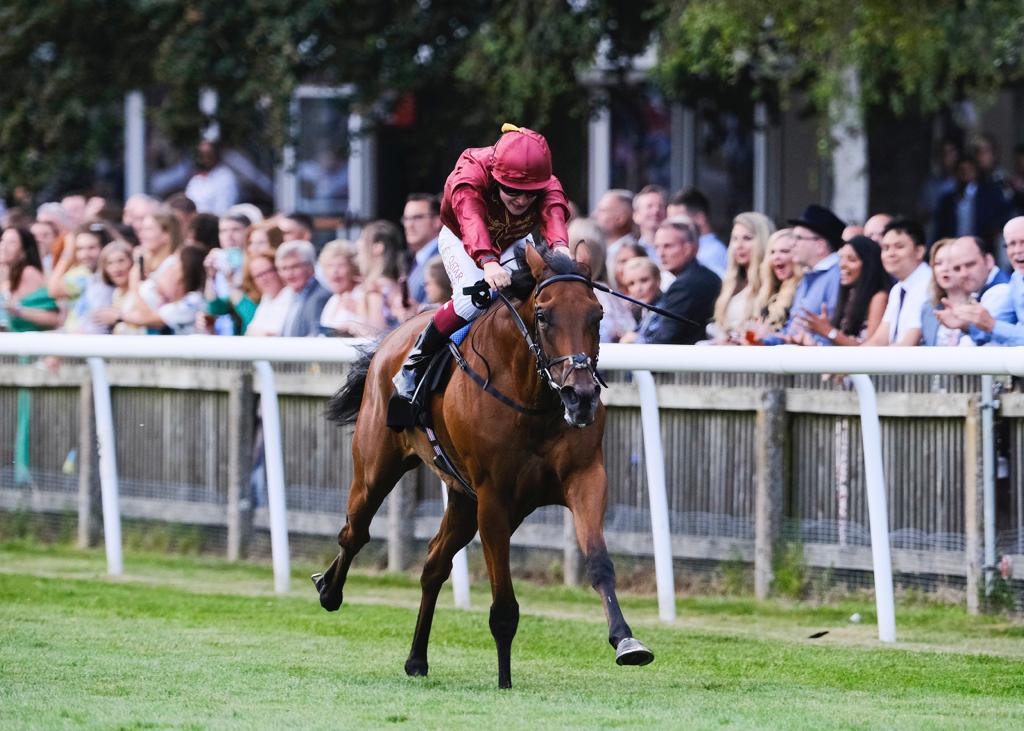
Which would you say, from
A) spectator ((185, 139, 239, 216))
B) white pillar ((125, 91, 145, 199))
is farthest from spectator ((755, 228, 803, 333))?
white pillar ((125, 91, 145, 199))

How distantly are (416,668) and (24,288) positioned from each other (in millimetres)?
6214

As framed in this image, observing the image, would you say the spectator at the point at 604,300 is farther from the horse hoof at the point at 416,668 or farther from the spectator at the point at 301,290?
the horse hoof at the point at 416,668

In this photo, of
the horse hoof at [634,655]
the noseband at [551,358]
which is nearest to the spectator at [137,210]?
the noseband at [551,358]

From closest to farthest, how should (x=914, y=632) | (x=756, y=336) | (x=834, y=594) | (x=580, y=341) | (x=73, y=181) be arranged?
(x=580, y=341), (x=914, y=632), (x=834, y=594), (x=756, y=336), (x=73, y=181)

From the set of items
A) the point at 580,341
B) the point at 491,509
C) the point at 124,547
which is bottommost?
the point at 124,547

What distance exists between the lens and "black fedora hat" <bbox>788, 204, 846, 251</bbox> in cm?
962

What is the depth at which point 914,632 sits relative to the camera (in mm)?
7617

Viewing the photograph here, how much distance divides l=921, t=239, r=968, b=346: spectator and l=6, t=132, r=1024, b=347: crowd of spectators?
0.03 feet

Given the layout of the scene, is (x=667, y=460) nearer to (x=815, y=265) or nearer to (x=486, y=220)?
(x=815, y=265)

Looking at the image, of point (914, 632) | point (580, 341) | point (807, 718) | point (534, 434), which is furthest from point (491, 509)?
point (914, 632)

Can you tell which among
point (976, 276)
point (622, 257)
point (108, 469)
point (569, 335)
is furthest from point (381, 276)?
point (569, 335)

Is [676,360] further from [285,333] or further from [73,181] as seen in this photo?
[73,181]

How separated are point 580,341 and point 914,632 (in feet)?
7.61

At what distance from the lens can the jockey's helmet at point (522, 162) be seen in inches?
262
